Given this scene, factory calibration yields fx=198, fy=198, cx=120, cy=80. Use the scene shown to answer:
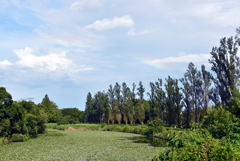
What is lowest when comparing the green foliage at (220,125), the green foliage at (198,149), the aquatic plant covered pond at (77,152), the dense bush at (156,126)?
the aquatic plant covered pond at (77,152)

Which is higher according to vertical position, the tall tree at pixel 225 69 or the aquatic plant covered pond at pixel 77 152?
the tall tree at pixel 225 69

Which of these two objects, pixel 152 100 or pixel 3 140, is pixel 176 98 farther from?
pixel 3 140

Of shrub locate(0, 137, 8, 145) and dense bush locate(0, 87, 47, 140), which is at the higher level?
dense bush locate(0, 87, 47, 140)

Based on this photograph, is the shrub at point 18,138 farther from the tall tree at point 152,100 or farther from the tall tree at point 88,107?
the tall tree at point 88,107

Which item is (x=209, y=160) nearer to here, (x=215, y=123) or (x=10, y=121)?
(x=215, y=123)

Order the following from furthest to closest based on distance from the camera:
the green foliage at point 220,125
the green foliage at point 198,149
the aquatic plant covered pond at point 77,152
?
1. the aquatic plant covered pond at point 77,152
2. the green foliage at point 220,125
3. the green foliage at point 198,149

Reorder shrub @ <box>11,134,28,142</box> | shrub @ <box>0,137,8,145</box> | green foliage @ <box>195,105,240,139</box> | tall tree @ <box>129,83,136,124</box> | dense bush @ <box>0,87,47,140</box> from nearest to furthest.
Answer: green foliage @ <box>195,105,240,139</box> < shrub @ <box>0,137,8,145</box> < dense bush @ <box>0,87,47,140</box> < shrub @ <box>11,134,28,142</box> < tall tree @ <box>129,83,136,124</box>

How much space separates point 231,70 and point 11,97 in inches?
1437

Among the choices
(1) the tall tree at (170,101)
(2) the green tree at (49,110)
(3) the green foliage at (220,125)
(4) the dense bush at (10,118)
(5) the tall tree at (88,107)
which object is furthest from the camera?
(5) the tall tree at (88,107)

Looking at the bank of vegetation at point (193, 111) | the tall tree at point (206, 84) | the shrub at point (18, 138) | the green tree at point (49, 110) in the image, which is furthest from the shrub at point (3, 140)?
the green tree at point (49, 110)

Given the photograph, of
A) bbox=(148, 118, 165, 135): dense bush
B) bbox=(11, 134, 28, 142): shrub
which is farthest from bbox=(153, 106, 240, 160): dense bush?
bbox=(148, 118, 165, 135): dense bush

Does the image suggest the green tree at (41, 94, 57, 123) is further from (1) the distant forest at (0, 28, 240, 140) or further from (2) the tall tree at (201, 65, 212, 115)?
(2) the tall tree at (201, 65, 212, 115)

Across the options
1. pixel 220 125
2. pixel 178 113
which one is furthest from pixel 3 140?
pixel 178 113

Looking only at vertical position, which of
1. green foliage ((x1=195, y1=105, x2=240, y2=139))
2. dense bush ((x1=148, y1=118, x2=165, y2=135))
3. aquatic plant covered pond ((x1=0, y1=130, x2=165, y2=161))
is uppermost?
green foliage ((x1=195, y1=105, x2=240, y2=139))
